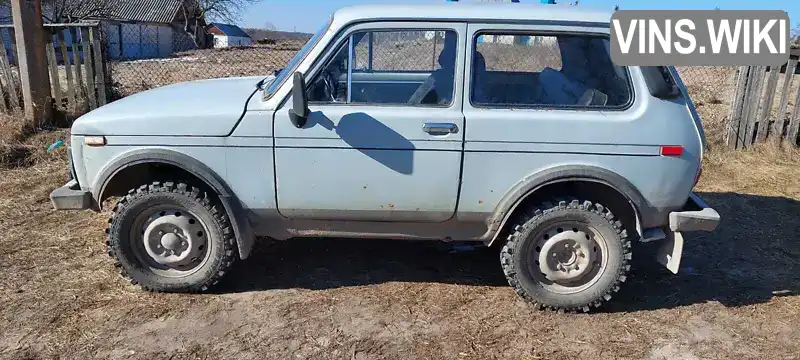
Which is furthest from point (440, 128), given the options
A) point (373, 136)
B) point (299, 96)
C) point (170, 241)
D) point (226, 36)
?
point (226, 36)

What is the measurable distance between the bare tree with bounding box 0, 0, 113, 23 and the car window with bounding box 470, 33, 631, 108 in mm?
24461

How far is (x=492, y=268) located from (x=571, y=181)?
1157mm

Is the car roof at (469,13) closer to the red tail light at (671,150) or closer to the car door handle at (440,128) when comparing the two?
the car door handle at (440,128)

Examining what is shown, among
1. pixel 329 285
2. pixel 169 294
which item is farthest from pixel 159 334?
pixel 329 285

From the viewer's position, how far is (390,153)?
3525 mm

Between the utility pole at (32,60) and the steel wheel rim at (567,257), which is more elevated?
the utility pole at (32,60)

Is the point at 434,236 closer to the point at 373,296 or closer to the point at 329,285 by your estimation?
the point at 373,296

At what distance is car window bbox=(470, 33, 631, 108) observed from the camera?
3.58m

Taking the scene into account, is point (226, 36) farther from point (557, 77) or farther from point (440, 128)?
point (440, 128)

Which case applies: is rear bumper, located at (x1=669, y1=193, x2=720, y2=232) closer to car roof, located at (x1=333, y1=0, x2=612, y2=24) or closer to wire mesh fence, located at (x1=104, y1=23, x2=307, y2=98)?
car roof, located at (x1=333, y1=0, x2=612, y2=24)

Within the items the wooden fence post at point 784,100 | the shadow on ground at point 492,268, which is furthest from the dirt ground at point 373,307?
the wooden fence post at point 784,100

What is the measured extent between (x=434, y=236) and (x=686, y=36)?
2510 millimetres

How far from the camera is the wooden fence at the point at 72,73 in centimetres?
788

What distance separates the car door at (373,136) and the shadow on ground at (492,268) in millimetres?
722
